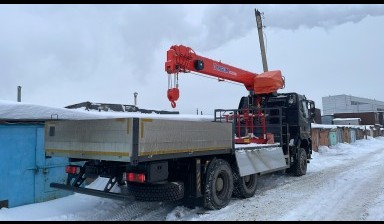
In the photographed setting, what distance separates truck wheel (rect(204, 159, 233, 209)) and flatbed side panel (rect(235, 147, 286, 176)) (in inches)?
17.6

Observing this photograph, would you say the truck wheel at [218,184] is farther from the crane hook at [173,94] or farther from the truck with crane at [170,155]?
the crane hook at [173,94]

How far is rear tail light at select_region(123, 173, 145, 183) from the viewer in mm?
5889

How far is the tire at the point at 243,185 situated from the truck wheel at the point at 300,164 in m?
3.97

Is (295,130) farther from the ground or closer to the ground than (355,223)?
farther from the ground

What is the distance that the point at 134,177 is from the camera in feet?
19.6

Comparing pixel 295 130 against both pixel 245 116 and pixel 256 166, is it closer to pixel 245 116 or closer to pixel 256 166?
pixel 245 116

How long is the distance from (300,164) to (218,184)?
589cm

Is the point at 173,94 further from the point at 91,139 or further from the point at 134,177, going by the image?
the point at 134,177

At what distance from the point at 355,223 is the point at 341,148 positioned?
25.2 meters

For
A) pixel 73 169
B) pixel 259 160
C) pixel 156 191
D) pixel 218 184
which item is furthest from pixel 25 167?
pixel 259 160

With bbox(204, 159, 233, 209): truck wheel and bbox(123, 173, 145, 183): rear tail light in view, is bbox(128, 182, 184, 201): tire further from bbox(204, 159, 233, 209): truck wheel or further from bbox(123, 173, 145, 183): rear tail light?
bbox(204, 159, 233, 209): truck wheel

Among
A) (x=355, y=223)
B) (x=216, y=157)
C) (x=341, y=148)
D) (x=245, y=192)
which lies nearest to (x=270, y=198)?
(x=245, y=192)

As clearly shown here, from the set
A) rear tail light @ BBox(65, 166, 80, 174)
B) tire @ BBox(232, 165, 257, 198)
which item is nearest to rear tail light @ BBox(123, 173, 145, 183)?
rear tail light @ BBox(65, 166, 80, 174)

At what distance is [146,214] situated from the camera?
7117mm
